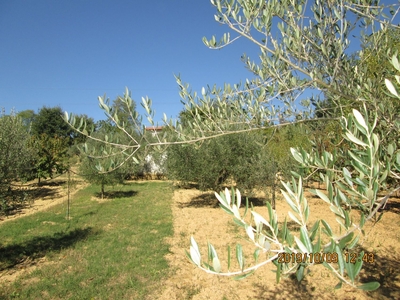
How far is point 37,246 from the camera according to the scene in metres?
8.30

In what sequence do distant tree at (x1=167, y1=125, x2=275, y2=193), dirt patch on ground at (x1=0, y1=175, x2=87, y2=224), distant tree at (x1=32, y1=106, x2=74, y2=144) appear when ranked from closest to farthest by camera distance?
dirt patch on ground at (x1=0, y1=175, x2=87, y2=224) → distant tree at (x1=167, y1=125, x2=275, y2=193) → distant tree at (x1=32, y1=106, x2=74, y2=144)

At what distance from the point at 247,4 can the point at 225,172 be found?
11.9 metres

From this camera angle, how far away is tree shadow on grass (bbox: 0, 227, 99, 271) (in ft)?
23.7

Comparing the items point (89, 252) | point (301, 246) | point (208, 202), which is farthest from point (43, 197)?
point (301, 246)

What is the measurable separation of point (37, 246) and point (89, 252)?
210cm

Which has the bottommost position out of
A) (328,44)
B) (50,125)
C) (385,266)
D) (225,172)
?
(385,266)

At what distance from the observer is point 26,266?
268 inches

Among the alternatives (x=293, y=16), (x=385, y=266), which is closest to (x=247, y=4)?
(x=293, y=16)

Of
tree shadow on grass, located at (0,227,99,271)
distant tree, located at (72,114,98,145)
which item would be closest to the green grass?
tree shadow on grass, located at (0,227,99,271)

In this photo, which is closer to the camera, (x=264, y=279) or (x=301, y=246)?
(x=301, y=246)

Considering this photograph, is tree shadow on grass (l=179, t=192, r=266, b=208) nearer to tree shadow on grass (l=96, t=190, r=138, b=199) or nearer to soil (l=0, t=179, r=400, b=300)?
soil (l=0, t=179, r=400, b=300)

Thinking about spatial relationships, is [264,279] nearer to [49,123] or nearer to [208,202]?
[208,202]

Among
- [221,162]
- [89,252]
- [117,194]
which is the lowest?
[89,252]

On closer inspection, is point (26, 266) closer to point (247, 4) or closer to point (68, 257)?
point (68, 257)
